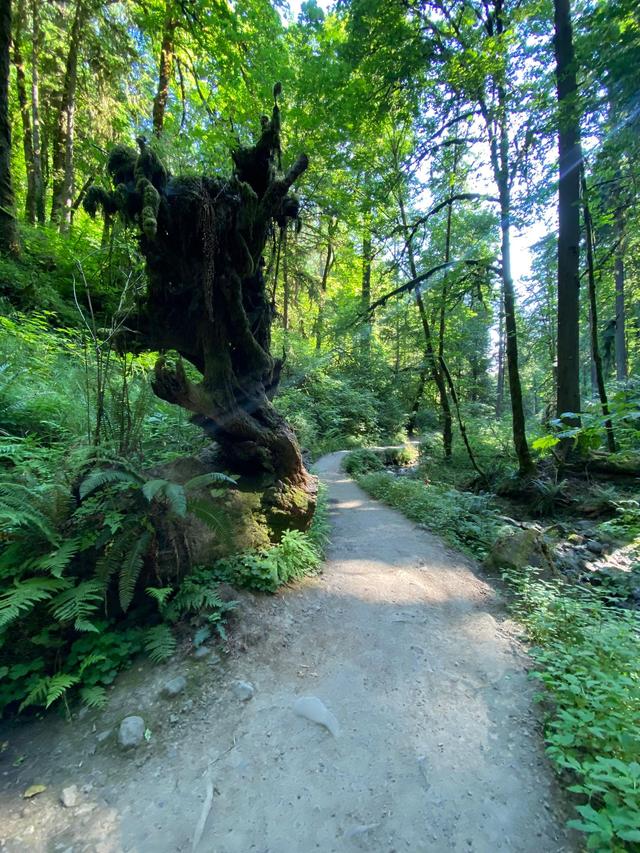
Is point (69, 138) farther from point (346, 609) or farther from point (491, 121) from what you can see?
point (346, 609)

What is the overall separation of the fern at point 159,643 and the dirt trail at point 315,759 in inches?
4.6

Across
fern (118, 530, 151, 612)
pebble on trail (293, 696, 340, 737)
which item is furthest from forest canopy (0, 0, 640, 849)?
pebble on trail (293, 696, 340, 737)

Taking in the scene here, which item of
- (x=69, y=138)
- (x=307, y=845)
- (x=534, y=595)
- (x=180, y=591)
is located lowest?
(x=307, y=845)

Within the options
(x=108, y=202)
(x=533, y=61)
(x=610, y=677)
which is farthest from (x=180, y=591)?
(x=533, y=61)

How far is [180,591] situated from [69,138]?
1524 centimetres

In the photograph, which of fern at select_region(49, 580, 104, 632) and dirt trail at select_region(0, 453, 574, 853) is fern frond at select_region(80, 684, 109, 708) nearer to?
dirt trail at select_region(0, 453, 574, 853)

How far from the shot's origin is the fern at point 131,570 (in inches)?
105

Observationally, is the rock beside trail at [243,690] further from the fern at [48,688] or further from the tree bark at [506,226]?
the tree bark at [506,226]

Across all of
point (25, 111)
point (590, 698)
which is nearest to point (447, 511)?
point (590, 698)

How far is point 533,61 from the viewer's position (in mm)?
7559

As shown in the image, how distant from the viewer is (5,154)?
710 centimetres

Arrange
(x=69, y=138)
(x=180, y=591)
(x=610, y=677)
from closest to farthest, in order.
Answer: (x=610, y=677) → (x=180, y=591) → (x=69, y=138)

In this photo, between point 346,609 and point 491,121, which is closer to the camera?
point 346,609

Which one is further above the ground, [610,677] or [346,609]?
[610,677]
